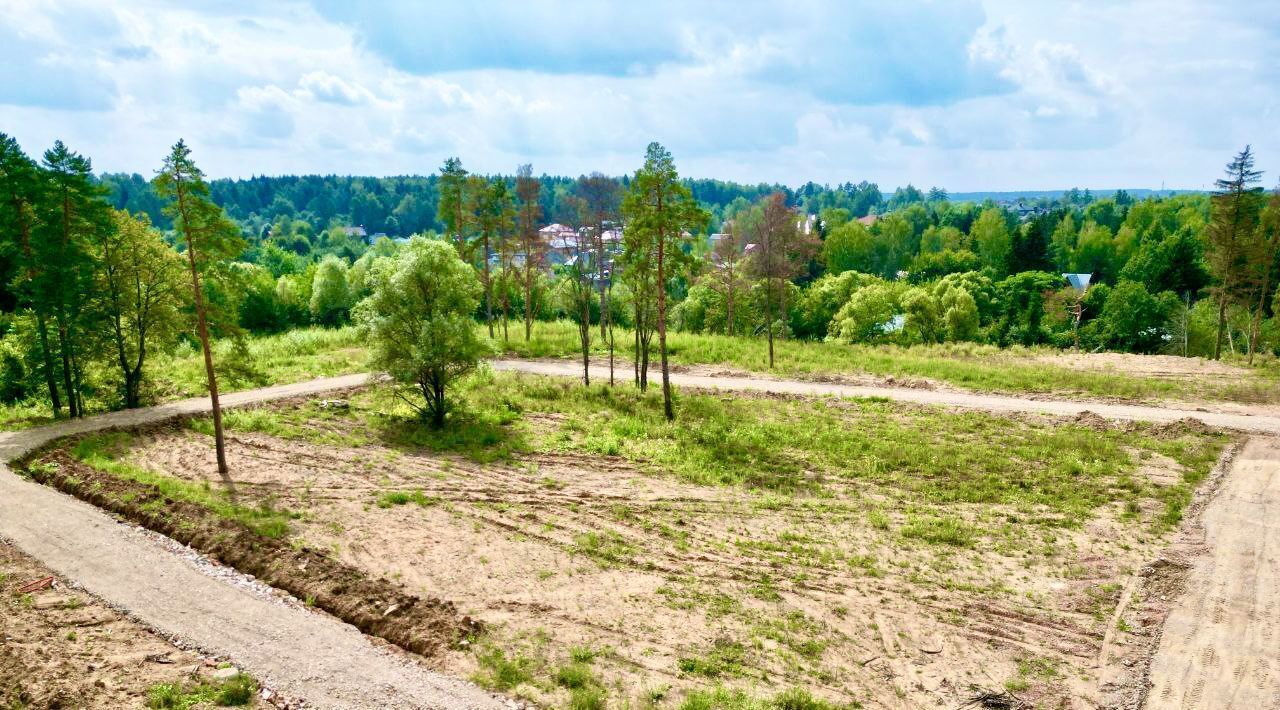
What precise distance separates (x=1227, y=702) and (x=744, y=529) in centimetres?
969

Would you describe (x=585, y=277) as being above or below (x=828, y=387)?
above

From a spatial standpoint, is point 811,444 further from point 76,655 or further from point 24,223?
point 24,223

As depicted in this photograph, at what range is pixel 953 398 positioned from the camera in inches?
1256

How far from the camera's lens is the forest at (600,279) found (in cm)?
2522

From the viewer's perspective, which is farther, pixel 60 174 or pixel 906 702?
pixel 60 174

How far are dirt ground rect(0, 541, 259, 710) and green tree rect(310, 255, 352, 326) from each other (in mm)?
51367

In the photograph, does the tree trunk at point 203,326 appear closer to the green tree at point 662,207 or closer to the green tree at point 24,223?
the green tree at point 24,223

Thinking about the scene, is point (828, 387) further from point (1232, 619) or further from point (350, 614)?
point (350, 614)

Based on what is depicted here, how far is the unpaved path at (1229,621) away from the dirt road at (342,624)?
29mm

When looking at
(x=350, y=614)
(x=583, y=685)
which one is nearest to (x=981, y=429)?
(x=583, y=685)

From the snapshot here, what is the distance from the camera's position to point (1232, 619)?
1447cm

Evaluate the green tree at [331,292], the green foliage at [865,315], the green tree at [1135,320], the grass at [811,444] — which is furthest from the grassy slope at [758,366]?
the green tree at [1135,320]

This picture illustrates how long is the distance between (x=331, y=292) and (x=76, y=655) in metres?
54.9

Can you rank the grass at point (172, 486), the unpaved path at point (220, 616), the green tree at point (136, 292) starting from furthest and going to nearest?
the green tree at point (136, 292) < the grass at point (172, 486) < the unpaved path at point (220, 616)
